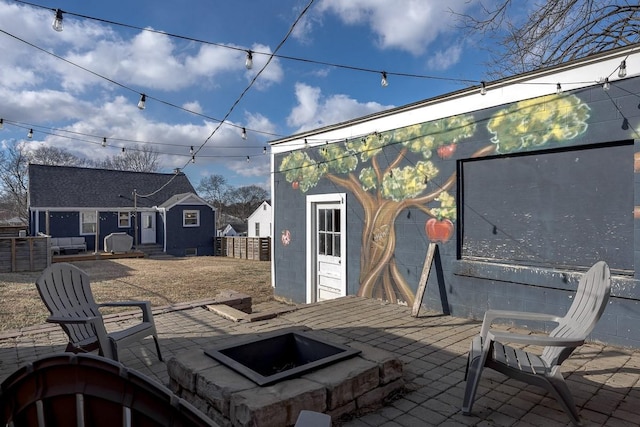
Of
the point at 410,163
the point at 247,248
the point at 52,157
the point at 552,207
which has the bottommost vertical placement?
the point at 247,248

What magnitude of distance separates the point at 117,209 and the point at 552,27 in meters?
20.9

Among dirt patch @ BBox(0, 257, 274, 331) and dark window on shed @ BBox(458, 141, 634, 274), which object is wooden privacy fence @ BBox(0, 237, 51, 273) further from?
dark window on shed @ BBox(458, 141, 634, 274)

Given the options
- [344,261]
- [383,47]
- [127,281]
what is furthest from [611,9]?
[127,281]

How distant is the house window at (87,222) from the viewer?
19203 millimetres

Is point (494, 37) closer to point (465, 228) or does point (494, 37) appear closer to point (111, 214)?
point (465, 228)

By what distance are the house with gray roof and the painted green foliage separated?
49.9ft

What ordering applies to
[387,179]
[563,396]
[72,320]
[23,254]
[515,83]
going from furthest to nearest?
[23,254] < [387,179] < [515,83] < [72,320] < [563,396]

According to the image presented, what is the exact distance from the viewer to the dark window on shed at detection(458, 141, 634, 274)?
407 centimetres

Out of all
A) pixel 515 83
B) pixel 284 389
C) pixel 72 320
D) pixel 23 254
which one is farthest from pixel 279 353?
pixel 23 254

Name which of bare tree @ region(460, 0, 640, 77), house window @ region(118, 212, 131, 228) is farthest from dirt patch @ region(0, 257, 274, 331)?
bare tree @ region(460, 0, 640, 77)

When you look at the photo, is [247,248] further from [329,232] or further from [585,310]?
[585,310]

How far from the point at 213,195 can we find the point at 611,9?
1591 inches

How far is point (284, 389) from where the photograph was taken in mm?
2352

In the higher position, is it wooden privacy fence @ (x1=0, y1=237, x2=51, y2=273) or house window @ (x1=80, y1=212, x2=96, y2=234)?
house window @ (x1=80, y1=212, x2=96, y2=234)
